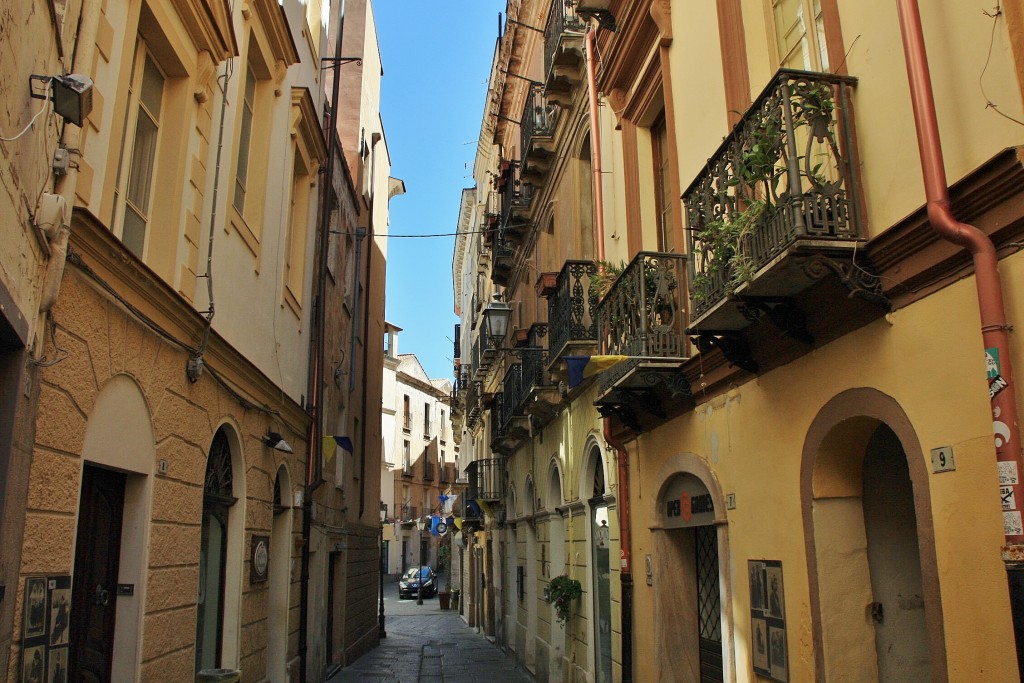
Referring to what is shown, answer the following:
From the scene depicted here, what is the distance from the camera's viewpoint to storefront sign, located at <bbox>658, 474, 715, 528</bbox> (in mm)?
8195

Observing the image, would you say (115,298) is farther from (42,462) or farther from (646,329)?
(646,329)

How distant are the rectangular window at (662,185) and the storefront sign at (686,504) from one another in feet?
7.81

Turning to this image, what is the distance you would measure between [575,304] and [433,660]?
10.8 metres

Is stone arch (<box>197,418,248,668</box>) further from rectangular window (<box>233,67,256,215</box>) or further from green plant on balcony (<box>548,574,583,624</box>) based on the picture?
green plant on balcony (<box>548,574,583,624</box>)

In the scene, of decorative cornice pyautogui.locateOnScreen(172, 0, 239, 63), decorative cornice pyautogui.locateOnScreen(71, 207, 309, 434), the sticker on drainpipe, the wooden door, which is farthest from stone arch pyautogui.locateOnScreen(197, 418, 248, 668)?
the sticker on drainpipe

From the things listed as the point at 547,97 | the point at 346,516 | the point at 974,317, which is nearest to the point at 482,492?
the point at 346,516

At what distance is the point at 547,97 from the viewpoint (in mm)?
13734

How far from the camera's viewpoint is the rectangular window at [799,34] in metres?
6.35

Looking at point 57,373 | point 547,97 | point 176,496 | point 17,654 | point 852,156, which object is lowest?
point 17,654

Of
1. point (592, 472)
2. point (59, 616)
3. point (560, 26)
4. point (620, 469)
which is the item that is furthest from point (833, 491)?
point (560, 26)

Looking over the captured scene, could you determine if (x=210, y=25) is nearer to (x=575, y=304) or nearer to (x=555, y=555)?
(x=575, y=304)

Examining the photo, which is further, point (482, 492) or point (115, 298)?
point (482, 492)

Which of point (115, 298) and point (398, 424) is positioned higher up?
point (398, 424)

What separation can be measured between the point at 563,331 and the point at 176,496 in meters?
5.66
